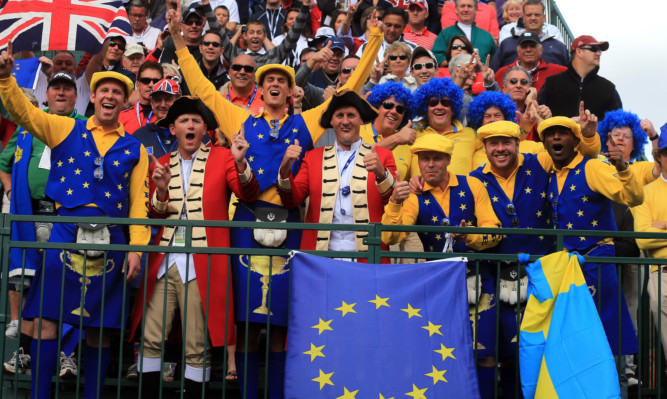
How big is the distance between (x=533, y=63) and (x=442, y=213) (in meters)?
4.96

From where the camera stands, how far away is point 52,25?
826cm

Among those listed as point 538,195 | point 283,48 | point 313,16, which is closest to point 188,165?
point 538,195

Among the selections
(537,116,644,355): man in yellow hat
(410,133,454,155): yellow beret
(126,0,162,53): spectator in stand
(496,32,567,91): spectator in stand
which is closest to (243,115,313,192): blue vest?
(410,133,454,155): yellow beret

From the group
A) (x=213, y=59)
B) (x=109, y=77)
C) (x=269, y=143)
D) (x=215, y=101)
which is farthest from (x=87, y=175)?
(x=213, y=59)

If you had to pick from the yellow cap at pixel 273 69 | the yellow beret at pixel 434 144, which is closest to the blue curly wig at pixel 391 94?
the yellow cap at pixel 273 69

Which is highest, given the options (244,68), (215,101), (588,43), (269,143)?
(588,43)

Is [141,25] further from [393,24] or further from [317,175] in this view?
[317,175]

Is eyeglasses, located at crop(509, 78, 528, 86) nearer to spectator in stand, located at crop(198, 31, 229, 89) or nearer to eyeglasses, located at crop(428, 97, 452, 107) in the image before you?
eyeglasses, located at crop(428, 97, 452, 107)

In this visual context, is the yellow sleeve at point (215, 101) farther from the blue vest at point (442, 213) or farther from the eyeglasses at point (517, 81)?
the eyeglasses at point (517, 81)

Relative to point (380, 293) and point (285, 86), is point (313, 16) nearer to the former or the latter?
point (285, 86)

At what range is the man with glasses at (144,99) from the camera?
9.45m

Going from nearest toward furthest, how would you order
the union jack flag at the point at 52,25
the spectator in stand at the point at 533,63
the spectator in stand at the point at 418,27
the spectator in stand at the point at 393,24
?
1. the union jack flag at the point at 52,25
2. the spectator in stand at the point at 533,63
3. the spectator in stand at the point at 393,24
4. the spectator in stand at the point at 418,27

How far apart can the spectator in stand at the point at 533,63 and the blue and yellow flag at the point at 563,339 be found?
524cm

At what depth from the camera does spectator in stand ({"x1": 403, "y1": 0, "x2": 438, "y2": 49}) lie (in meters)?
12.6
